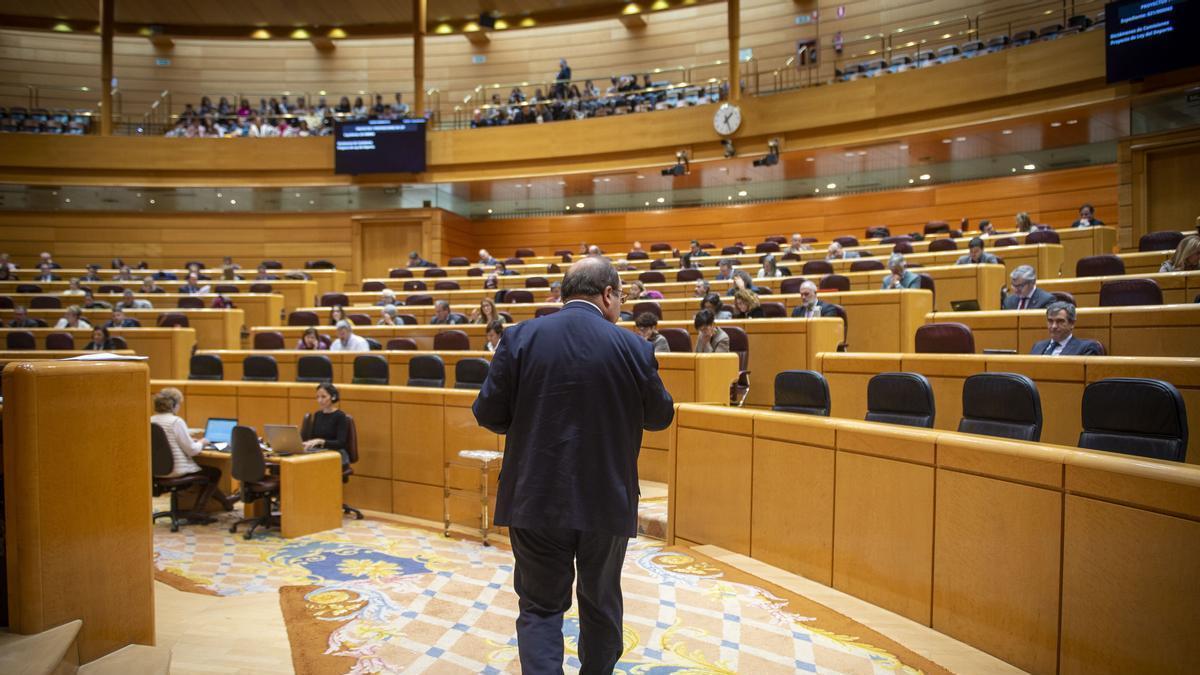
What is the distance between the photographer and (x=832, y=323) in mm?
6625

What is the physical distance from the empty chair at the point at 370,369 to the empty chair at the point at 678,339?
2604mm

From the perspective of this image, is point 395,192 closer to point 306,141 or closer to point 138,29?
point 306,141

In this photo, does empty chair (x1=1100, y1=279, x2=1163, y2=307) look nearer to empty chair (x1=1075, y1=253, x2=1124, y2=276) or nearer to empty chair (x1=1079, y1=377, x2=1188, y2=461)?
empty chair (x1=1075, y1=253, x2=1124, y2=276)

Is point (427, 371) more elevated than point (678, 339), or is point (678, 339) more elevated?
point (678, 339)

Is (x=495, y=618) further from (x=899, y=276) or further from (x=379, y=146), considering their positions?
(x=379, y=146)

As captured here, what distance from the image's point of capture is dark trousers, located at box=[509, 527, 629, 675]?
216 centimetres

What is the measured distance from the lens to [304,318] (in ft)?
36.1

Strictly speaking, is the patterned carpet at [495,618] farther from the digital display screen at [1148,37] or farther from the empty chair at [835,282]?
the digital display screen at [1148,37]

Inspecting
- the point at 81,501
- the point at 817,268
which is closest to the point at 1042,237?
the point at 817,268

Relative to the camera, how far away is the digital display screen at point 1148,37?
10.2 m

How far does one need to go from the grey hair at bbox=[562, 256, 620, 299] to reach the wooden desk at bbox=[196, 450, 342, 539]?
4272mm

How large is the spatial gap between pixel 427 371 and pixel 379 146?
10.6 metres

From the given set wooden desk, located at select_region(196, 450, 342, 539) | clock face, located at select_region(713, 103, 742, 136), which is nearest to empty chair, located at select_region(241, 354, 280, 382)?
wooden desk, located at select_region(196, 450, 342, 539)

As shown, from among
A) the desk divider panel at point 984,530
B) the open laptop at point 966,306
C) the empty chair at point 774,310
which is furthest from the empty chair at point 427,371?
the open laptop at point 966,306
